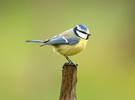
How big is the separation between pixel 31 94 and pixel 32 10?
1.81m

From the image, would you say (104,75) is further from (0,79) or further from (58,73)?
(0,79)

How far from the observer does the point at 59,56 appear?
4.65 meters

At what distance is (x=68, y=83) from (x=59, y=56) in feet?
8.85

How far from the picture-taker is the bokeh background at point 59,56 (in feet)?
13.6

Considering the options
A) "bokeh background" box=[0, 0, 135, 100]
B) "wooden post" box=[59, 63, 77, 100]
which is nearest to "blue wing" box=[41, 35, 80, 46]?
"wooden post" box=[59, 63, 77, 100]

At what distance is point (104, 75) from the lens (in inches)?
175

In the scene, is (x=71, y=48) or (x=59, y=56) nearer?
(x=71, y=48)

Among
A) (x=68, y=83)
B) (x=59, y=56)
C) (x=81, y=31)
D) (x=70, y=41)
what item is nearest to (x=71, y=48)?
(x=70, y=41)

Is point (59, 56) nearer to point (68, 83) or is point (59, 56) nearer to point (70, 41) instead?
point (70, 41)

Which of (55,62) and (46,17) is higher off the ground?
(46,17)

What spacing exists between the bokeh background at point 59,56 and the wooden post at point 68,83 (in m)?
1.91

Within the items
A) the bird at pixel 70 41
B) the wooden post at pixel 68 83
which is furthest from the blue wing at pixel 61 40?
the wooden post at pixel 68 83

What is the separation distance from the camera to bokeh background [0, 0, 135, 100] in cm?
414

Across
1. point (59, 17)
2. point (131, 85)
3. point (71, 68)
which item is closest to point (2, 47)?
point (59, 17)
